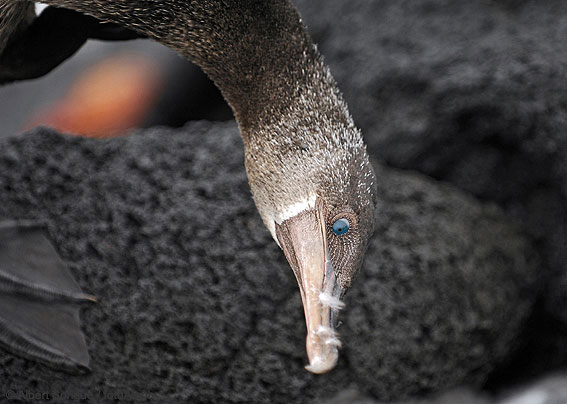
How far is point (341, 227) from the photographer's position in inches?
68.6

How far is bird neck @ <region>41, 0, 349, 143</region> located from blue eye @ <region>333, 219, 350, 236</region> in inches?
12.4

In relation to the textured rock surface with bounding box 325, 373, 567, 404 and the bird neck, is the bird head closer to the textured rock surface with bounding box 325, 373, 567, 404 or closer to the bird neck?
the bird neck

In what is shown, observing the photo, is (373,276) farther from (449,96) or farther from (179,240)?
(449,96)

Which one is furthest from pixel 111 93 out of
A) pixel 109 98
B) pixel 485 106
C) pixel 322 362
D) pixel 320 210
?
pixel 322 362

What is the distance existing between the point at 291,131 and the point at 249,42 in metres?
0.27

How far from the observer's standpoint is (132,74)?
3994mm

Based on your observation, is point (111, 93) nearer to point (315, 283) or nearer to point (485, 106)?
point (485, 106)

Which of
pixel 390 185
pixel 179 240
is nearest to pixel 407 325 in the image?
pixel 390 185

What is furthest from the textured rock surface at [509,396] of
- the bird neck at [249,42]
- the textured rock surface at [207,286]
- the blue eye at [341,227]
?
the bird neck at [249,42]

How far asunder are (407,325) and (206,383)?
2.08ft

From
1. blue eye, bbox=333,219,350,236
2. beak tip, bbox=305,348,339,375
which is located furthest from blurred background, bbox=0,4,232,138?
beak tip, bbox=305,348,339,375

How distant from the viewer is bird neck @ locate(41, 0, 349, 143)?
1.84m

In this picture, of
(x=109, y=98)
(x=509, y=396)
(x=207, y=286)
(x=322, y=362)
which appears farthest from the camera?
(x=109, y=98)

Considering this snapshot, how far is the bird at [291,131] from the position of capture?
5.73 ft
